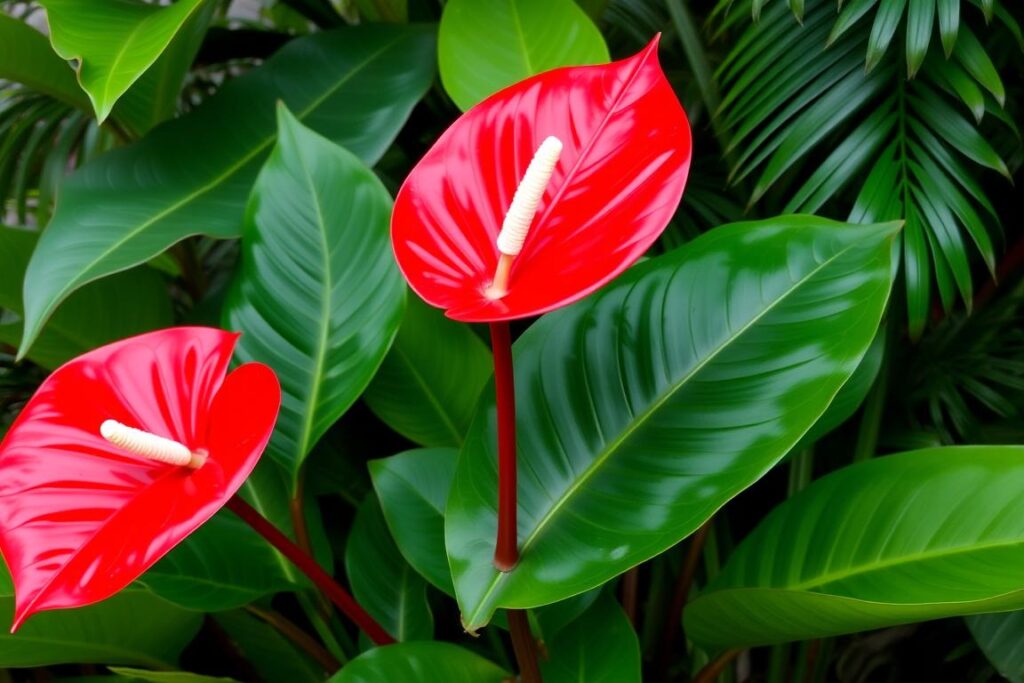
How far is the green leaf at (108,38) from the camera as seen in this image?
2.13 ft

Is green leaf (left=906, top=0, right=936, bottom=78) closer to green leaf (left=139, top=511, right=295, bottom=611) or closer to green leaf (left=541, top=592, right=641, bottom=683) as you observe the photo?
green leaf (left=541, top=592, right=641, bottom=683)

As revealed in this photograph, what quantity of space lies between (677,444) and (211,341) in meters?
0.29

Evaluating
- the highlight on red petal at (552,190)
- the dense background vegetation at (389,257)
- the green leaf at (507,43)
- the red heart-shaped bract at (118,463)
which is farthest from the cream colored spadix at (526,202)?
the green leaf at (507,43)

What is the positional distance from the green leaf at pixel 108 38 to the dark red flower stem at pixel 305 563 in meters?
0.30

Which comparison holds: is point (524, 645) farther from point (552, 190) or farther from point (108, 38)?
point (108, 38)

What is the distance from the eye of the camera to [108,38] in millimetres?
720

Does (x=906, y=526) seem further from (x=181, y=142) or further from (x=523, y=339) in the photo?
(x=181, y=142)

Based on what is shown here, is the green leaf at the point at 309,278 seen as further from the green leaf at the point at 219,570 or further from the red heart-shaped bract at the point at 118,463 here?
the red heart-shaped bract at the point at 118,463

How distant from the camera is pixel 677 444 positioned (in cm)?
55

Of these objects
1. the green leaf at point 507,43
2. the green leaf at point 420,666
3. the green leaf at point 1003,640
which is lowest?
the green leaf at point 420,666

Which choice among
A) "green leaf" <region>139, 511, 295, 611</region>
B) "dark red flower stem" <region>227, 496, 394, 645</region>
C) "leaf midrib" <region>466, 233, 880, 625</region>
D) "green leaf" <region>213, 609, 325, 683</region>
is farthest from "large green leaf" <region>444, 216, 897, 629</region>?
"green leaf" <region>213, 609, 325, 683</region>

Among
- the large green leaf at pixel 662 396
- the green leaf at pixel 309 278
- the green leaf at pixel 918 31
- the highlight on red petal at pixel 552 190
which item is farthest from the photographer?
the green leaf at pixel 309 278

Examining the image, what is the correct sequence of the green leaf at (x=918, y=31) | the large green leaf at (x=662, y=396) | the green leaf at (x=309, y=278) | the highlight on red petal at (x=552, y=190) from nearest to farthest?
the highlight on red petal at (x=552, y=190) → the large green leaf at (x=662, y=396) → the green leaf at (x=918, y=31) → the green leaf at (x=309, y=278)

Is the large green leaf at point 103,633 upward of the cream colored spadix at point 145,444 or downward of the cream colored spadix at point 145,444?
downward
